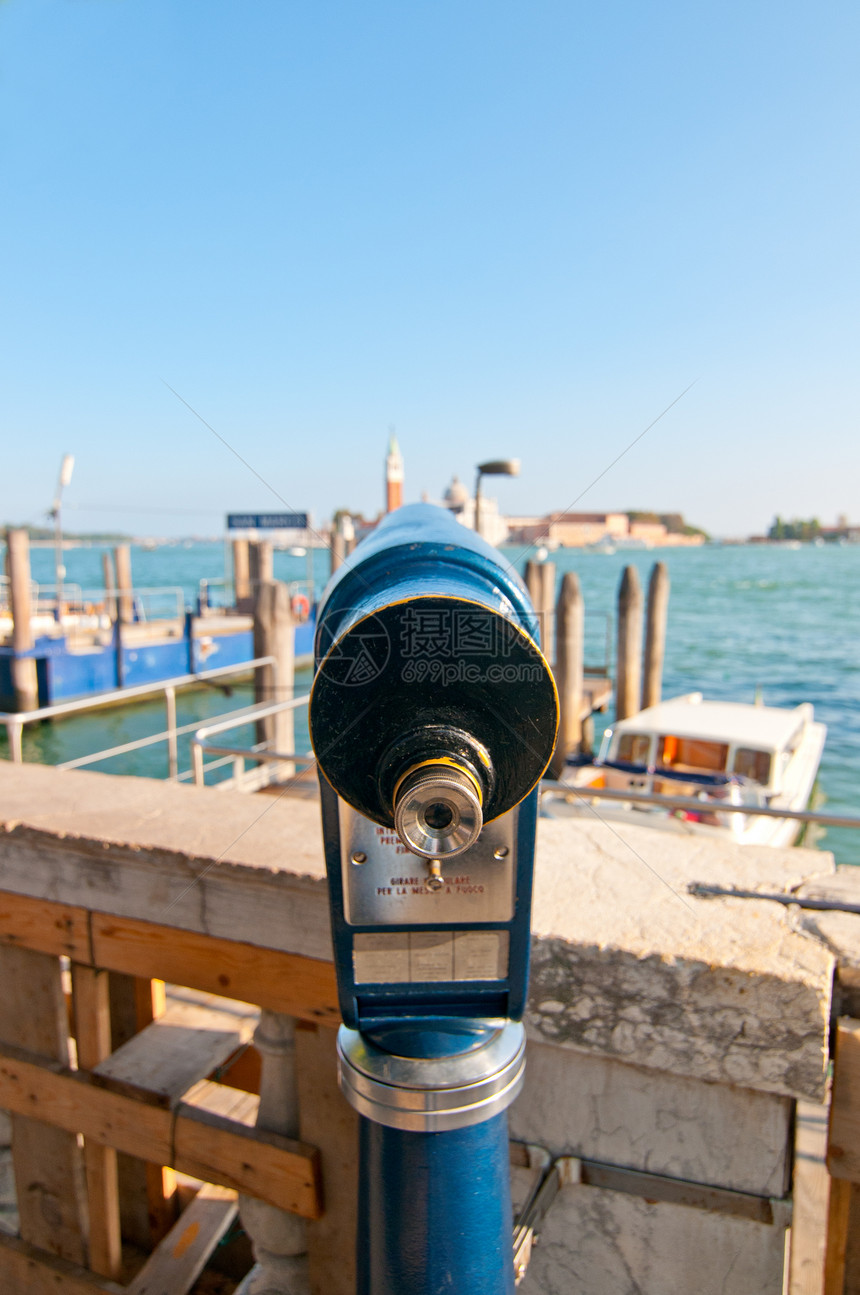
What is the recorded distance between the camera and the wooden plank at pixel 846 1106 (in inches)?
50.4

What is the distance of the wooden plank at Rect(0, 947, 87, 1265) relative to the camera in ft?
6.25

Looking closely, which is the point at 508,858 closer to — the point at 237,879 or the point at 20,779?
the point at 237,879

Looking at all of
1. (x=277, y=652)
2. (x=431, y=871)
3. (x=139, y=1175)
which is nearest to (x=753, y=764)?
(x=277, y=652)

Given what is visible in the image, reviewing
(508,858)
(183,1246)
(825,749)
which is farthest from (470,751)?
(825,749)

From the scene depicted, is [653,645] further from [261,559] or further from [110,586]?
[110,586]

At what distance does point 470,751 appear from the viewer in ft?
3.32

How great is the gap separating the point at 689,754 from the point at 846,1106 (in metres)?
9.39

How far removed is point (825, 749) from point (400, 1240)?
19.1m

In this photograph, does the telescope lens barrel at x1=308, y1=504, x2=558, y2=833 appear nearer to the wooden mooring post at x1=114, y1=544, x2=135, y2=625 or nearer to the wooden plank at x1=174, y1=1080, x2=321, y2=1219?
the wooden plank at x1=174, y1=1080, x2=321, y2=1219

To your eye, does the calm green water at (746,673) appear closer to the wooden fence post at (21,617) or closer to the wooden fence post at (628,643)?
the wooden fence post at (21,617)

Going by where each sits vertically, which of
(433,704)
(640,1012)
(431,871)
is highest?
(433,704)

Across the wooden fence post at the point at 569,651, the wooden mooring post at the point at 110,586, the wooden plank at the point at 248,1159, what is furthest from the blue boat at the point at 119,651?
the wooden plank at the point at 248,1159

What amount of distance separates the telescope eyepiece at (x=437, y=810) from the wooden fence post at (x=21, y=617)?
58.0ft

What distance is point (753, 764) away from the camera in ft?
31.0
